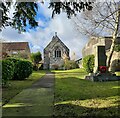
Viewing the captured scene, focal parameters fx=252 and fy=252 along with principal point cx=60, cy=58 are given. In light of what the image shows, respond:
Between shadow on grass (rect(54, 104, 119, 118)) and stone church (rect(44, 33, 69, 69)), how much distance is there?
40.3 meters

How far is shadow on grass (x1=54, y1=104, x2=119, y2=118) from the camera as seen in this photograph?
633cm

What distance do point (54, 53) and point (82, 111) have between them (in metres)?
44.3

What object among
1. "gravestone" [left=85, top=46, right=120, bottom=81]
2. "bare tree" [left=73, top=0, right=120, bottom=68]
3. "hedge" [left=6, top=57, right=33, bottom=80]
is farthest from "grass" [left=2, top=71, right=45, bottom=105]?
"bare tree" [left=73, top=0, right=120, bottom=68]

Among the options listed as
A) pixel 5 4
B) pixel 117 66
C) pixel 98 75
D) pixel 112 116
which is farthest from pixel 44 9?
pixel 117 66

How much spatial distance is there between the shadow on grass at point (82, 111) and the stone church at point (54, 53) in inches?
1587

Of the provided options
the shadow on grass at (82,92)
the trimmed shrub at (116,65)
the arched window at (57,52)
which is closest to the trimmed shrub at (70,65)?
the arched window at (57,52)

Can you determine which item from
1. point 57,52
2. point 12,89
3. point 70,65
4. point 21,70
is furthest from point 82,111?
point 57,52

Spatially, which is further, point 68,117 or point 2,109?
point 2,109

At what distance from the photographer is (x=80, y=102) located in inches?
322

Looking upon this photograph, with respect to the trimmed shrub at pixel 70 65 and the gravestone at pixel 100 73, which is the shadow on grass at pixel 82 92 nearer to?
the gravestone at pixel 100 73

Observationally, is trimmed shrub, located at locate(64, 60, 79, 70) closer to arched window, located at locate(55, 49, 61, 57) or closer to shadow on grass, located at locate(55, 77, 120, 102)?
arched window, located at locate(55, 49, 61, 57)

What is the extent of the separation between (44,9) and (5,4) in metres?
1.11

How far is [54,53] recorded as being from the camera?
2009 inches

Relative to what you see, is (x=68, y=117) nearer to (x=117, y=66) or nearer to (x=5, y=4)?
(x=5, y=4)
